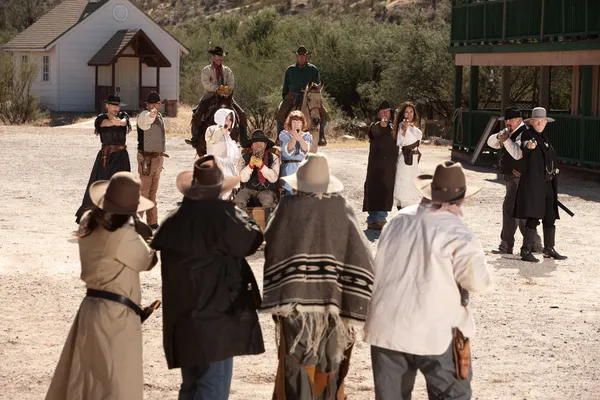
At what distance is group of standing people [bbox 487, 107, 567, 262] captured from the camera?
1352 cm

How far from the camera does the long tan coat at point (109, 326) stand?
6.61m

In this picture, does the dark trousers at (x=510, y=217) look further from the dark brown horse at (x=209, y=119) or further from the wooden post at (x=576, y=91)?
the wooden post at (x=576, y=91)

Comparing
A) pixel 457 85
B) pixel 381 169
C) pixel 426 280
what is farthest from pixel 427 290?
pixel 457 85

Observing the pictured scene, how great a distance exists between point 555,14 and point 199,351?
1957cm

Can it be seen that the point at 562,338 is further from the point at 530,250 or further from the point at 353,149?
the point at 353,149

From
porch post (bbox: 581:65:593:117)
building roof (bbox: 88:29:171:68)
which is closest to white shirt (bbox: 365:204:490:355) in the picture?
porch post (bbox: 581:65:593:117)

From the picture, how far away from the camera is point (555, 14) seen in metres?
24.8

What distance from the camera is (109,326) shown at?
6684 millimetres

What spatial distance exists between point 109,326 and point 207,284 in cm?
60

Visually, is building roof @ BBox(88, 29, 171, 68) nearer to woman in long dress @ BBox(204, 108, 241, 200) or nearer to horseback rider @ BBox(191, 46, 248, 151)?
horseback rider @ BBox(191, 46, 248, 151)

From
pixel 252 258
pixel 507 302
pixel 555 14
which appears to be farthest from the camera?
pixel 555 14

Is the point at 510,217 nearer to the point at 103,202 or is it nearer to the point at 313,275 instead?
the point at 313,275

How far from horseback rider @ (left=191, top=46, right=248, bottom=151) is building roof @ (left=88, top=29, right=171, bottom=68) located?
102 feet

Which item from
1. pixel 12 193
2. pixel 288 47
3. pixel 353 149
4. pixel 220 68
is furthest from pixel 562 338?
pixel 288 47
